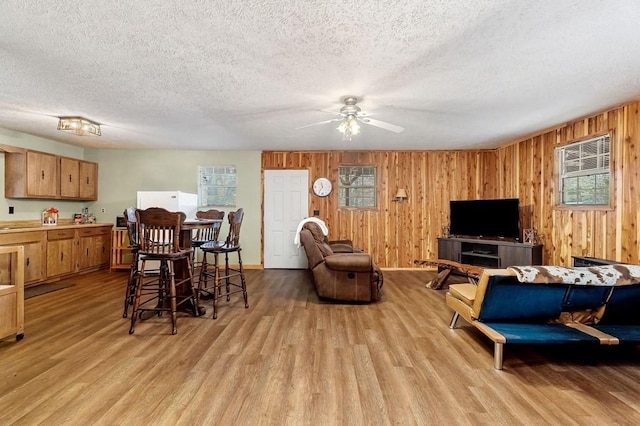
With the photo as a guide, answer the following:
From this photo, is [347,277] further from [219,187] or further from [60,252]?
[60,252]

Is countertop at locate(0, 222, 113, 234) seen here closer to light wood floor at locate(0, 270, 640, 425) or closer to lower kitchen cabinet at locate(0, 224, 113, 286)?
lower kitchen cabinet at locate(0, 224, 113, 286)

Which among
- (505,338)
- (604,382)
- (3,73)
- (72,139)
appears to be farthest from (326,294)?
(72,139)

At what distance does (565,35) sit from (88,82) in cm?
415

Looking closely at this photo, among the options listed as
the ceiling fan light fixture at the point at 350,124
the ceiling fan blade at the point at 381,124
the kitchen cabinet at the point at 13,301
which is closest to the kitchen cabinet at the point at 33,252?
the kitchen cabinet at the point at 13,301

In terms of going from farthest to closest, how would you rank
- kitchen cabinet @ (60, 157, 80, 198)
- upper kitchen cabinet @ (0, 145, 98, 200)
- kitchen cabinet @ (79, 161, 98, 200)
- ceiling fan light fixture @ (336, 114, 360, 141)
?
kitchen cabinet @ (79, 161, 98, 200) → kitchen cabinet @ (60, 157, 80, 198) → upper kitchen cabinet @ (0, 145, 98, 200) → ceiling fan light fixture @ (336, 114, 360, 141)

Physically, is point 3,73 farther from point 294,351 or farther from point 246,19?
point 294,351

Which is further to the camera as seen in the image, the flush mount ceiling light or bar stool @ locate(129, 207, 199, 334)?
the flush mount ceiling light

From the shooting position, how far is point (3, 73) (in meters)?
2.73

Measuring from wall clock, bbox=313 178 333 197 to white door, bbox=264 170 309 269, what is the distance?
0.63 ft

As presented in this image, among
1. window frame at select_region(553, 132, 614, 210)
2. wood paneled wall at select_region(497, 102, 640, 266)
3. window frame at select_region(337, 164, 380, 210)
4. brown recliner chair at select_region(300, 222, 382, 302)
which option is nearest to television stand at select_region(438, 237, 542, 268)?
wood paneled wall at select_region(497, 102, 640, 266)

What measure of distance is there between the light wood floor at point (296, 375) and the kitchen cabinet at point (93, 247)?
2216mm

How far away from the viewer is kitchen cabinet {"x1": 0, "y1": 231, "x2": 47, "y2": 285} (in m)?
4.34

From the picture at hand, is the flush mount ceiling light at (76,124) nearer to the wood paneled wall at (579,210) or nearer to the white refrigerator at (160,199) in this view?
the white refrigerator at (160,199)

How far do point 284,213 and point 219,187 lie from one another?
4.93 ft
